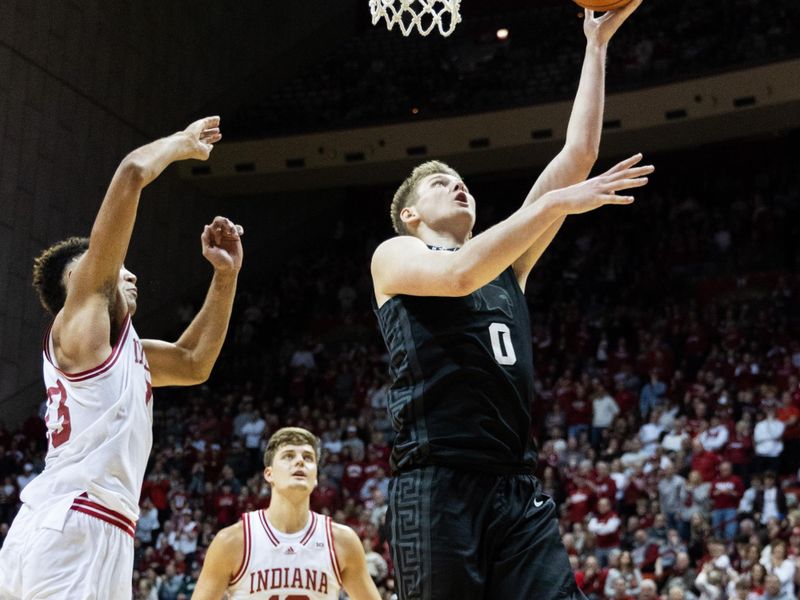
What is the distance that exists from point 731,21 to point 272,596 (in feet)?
58.3

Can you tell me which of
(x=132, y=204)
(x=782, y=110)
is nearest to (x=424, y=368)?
(x=132, y=204)

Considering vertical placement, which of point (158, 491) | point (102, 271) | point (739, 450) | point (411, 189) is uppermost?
point (158, 491)

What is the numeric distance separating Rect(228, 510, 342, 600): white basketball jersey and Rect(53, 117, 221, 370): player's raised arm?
2.53 m

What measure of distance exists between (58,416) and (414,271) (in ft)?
4.36

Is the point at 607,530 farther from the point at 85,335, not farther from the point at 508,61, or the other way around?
the point at 508,61

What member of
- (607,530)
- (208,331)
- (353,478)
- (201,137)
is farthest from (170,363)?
(353,478)

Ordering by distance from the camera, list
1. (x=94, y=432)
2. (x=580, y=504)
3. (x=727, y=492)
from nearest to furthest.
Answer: (x=94, y=432), (x=727, y=492), (x=580, y=504)

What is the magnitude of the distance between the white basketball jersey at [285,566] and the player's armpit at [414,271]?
109 inches

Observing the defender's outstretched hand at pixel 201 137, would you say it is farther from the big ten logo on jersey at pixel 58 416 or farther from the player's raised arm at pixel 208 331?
the big ten logo on jersey at pixel 58 416

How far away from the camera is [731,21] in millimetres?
21000

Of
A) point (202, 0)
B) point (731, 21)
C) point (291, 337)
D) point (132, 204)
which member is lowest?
point (132, 204)

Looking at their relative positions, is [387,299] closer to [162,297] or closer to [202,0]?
[162,297]

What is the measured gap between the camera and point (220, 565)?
592 cm

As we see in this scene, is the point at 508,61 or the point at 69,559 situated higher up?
the point at 508,61
